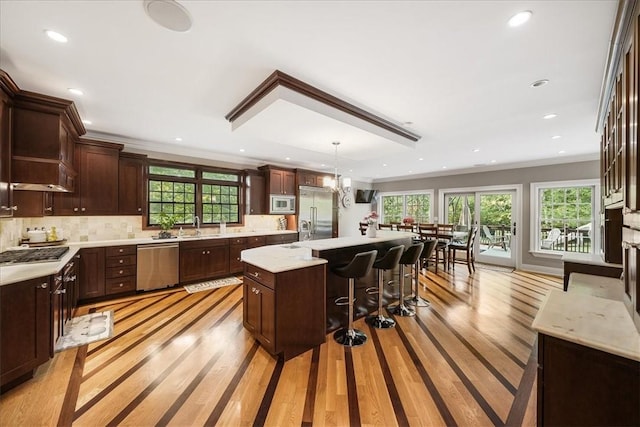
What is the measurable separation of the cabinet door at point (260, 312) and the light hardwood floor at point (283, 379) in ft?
0.56

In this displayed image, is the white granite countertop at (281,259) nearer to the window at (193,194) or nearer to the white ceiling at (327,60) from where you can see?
the white ceiling at (327,60)

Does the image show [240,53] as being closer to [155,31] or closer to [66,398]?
[155,31]

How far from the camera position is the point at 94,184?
13.2ft

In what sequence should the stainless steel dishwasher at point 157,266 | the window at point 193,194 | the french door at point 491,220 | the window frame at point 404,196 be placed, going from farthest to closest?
the window frame at point 404,196, the french door at point 491,220, the window at point 193,194, the stainless steel dishwasher at point 157,266

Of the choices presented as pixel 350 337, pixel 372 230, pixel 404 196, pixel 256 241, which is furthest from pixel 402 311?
pixel 404 196

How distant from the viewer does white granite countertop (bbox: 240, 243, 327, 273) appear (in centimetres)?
235

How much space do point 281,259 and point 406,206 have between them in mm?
6719

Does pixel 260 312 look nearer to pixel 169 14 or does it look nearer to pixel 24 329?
pixel 24 329

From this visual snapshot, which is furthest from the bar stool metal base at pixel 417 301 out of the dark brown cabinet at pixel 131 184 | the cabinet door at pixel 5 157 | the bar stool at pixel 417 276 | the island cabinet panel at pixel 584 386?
the dark brown cabinet at pixel 131 184

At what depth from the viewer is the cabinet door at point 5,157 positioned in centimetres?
224

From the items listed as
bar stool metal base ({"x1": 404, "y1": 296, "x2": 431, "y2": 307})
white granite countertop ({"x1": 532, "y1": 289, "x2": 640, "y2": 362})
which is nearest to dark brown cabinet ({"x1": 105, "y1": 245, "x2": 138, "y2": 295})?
bar stool metal base ({"x1": 404, "y1": 296, "x2": 431, "y2": 307})

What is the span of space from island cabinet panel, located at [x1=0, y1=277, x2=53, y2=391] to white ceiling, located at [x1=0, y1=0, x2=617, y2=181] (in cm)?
188

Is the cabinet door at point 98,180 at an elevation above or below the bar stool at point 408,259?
above

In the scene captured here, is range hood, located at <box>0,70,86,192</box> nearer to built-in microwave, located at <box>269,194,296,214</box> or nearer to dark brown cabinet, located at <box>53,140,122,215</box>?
dark brown cabinet, located at <box>53,140,122,215</box>
